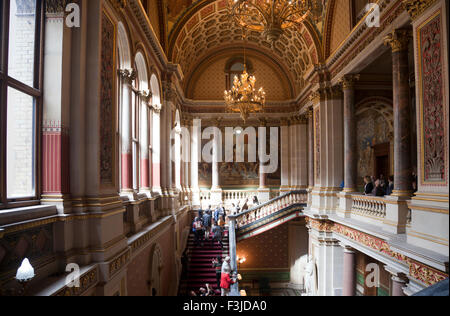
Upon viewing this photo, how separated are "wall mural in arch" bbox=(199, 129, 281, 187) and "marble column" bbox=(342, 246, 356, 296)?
874cm

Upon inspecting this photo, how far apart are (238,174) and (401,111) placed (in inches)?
480

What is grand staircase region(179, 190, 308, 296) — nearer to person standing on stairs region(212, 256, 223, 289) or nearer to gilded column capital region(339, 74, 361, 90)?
person standing on stairs region(212, 256, 223, 289)

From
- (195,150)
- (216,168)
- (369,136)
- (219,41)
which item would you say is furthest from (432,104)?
(219,41)

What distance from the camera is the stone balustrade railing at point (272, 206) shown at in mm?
14469

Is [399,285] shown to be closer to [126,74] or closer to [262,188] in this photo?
[126,74]

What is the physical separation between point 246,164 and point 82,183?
14.5m

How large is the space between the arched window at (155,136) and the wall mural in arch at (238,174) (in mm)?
7559

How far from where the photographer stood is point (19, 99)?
426 cm

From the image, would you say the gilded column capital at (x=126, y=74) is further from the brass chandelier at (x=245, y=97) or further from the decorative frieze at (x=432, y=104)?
the decorative frieze at (x=432, y=104)

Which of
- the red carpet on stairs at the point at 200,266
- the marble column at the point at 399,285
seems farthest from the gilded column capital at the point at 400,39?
the red carpet on stairs at the point at 200,266

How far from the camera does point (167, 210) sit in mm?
11633

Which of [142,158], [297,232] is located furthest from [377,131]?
[142,158]

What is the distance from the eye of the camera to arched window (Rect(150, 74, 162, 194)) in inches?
439
